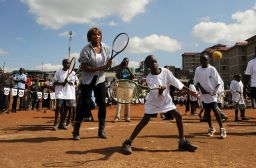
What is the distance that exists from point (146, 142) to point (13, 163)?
2665 mm

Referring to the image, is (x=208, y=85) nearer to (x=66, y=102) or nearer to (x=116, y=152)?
(x=116, y=152)

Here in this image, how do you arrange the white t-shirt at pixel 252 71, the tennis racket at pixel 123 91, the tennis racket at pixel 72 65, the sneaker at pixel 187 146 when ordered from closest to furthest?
the sneaker at pixel 187 146 → the tennis racket at pixel 123 91 → the white t-shirt at pixel 252 71 → the tennis racket at pixel 72 65

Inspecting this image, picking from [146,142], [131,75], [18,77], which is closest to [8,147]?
[146,142]

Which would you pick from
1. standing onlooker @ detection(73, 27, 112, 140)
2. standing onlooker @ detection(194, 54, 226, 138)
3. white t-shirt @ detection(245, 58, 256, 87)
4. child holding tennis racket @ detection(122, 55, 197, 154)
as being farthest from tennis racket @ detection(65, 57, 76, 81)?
white t-shirt @ detection(245, 58, 256, 87)

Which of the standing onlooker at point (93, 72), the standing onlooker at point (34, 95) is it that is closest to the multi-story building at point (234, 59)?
the standing onlooker at point (34, 95)

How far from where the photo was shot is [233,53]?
12606 cm

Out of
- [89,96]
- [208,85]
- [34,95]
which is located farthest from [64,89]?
[34,95]

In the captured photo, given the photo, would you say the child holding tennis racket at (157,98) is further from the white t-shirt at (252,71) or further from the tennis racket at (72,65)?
the tennis racket at (72,65)

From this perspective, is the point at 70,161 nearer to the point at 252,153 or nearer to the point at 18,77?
the point at 252,153

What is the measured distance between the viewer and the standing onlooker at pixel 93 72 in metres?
7.16

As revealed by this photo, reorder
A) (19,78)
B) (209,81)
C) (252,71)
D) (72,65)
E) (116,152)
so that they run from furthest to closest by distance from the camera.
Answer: (19,78) < (72,65) < (252,71) < (209,81) < (116,152)

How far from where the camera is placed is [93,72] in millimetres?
7172

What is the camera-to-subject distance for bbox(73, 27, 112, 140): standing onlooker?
7160 millimetres

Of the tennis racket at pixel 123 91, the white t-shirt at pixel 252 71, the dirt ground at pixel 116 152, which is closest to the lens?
the dirt ground at pixel 116 152
